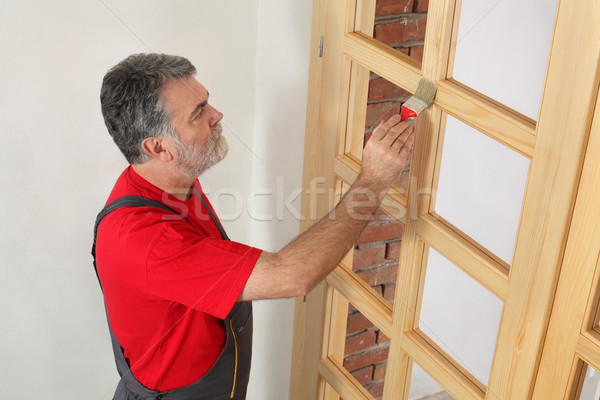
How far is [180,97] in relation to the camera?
1.39 meters

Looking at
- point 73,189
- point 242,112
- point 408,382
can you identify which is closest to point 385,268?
point 408,382

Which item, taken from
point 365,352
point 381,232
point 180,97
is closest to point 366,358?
point 365,352

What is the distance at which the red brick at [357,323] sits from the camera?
154cm

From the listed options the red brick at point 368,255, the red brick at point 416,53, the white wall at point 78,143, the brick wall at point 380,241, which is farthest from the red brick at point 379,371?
the red brick at point 416,53

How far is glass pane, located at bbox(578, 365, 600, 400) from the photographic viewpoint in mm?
926

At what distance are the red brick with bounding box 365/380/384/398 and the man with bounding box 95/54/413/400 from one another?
32 cm

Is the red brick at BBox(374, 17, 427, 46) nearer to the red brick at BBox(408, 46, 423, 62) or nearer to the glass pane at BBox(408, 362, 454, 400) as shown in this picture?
the red brick at BBox(408, 46, 423, 62)

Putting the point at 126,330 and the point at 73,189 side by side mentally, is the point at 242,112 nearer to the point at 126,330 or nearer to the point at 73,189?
the point at 73,189

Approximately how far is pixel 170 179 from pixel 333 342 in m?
0.59

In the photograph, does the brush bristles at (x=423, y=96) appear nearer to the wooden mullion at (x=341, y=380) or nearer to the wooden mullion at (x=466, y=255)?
the wooden mullion at (x=466, y=255)

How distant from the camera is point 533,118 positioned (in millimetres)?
Result: 983

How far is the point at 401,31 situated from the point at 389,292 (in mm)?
564

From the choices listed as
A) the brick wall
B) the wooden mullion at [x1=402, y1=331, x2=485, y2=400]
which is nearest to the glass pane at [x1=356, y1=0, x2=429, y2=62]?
the brick wall

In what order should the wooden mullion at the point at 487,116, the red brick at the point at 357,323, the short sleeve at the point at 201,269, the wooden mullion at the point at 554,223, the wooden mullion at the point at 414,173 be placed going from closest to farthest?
the wooden mullion at the point at 554,223 → the wooden mullion at the point at 487,116 → the wooden mullion at the point at 414,173 → the short sleeve at the point at 201,269 → the red brick at the point at 357,323
